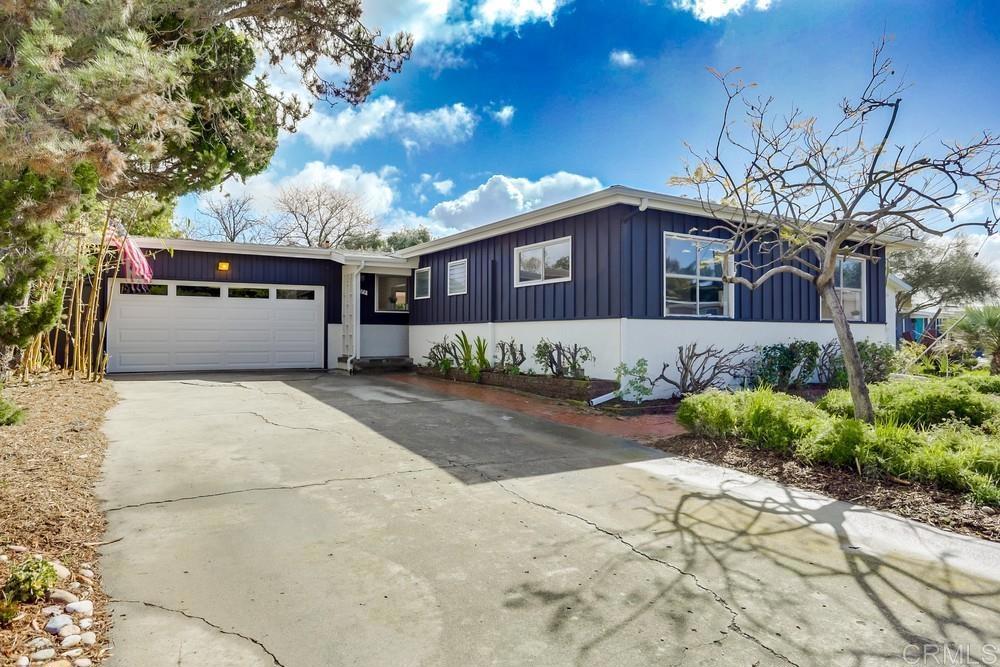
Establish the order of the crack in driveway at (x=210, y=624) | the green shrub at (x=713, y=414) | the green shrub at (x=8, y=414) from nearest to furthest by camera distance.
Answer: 1. the crack in driveway at (x=210, y=624)
2. the green shrub at (x=8, y=414)
3. the green shrub at (x=713, y=414)

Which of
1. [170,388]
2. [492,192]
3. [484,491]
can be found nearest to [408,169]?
[492,192]

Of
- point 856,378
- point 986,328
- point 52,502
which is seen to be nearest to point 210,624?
point 52,502

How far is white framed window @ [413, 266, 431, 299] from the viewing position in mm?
13702

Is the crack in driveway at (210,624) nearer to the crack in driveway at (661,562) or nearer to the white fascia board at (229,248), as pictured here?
the crack in driveway at (661,562)

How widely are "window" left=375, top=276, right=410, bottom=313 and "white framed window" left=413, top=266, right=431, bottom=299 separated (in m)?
0.46

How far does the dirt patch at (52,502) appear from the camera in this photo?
2.22m

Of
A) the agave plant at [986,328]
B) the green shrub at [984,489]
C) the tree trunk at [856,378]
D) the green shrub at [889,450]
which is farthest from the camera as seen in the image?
the agave plant at [986,328]

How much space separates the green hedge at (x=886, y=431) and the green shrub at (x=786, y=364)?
2.91m

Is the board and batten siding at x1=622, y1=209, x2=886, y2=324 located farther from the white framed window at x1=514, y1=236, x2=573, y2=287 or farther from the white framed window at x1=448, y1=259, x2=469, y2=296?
the white framed window at x1=448, y1=259, x2=469, y2=296

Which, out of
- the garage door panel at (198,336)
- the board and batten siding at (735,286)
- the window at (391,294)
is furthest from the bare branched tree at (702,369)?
the garage door panel at (198,336)

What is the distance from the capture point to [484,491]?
4.17 metres

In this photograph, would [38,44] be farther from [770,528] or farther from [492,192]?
[492,192]

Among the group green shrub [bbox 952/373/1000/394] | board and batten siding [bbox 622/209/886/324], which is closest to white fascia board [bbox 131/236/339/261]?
board and batten siding [bbox 622/209/886/324]

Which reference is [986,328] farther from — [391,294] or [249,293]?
[249,293]
